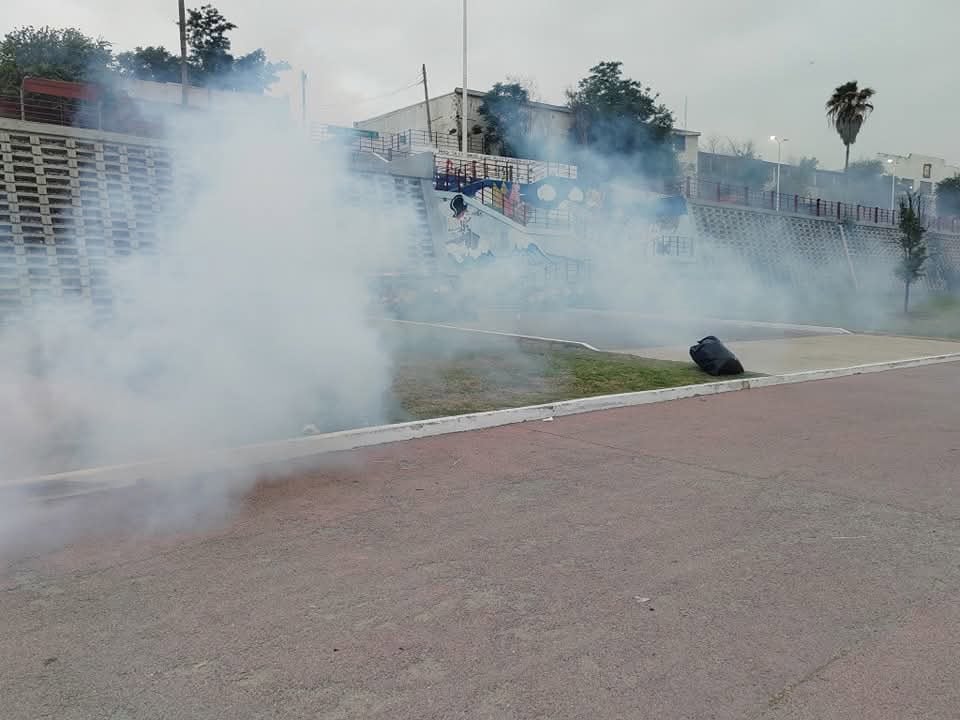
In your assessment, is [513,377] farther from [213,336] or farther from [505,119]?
[505,119]

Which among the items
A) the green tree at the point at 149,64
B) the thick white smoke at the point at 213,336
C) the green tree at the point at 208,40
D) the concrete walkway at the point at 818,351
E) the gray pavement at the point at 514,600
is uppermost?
the green tree at the point at 149,64

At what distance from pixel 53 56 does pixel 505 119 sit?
2057cm

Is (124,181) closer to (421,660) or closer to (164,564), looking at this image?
(164,564)

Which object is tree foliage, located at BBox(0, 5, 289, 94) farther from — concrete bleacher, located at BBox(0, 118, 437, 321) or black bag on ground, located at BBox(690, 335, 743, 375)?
black bag on ground, located at BBox(690, 335, 743, 375)

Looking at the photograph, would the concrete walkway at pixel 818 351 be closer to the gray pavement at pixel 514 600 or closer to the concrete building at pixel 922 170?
the gray pavement at pixel 514 600

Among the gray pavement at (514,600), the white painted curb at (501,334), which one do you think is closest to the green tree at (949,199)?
the white painted curb at (501,334)

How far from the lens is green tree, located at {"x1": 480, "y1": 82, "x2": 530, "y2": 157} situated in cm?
3350

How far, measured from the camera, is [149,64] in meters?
31.5

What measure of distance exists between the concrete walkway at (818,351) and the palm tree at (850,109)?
3184cm

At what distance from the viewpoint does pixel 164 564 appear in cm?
331

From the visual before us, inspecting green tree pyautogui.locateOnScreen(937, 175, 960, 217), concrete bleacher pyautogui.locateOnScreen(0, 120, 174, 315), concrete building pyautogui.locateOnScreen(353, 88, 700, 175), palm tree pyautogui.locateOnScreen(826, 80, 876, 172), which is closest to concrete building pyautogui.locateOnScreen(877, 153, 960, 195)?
green tree pyautogui.locateOnScreen(937, 175, 960, 217)

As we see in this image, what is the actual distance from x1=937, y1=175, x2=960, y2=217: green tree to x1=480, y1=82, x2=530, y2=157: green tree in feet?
124

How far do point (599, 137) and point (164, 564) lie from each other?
3264 cm

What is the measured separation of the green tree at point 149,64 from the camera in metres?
28.4
